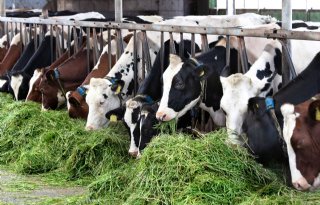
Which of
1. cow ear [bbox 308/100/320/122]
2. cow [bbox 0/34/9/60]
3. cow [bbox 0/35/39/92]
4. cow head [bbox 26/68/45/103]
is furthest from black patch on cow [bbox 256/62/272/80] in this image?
cow [bbox 0/34/9/60]

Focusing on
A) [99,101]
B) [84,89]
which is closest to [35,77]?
[84,89]

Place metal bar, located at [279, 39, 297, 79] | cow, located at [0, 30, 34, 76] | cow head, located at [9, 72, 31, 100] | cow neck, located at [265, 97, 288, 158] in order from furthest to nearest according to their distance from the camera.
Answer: cow, located at [0, 30, 34, 76], cow head, located at [9, 72, 31, 100], metal bar, located at [279, 39, 297, 79], cow neck, located at [265, 97, 288, 158]

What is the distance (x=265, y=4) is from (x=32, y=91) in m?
9.77

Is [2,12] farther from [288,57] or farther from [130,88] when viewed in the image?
[288,57]

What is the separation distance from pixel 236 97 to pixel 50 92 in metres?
4.04

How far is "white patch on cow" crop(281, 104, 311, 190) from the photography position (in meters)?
4.91

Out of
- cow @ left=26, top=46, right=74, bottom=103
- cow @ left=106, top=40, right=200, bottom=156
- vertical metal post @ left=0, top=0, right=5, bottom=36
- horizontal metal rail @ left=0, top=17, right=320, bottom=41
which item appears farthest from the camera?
vertical metal post @ left=0, top=0, right=5, bottom=36

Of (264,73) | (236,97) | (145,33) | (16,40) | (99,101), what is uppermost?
(145,33)

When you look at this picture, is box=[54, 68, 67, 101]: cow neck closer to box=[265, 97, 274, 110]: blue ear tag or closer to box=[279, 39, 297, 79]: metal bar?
box=[279, 39, 297, 79]: metal bar

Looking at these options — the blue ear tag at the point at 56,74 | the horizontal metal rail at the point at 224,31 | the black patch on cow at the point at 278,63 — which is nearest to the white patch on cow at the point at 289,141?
the horizontal metal rail at the point at 224,31

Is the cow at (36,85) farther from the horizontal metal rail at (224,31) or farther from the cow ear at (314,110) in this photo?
the cow ear at (314,110)

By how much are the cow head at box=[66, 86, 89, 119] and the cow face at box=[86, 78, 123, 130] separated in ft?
1.46

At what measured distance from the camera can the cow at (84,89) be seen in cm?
827

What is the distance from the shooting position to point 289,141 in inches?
199
